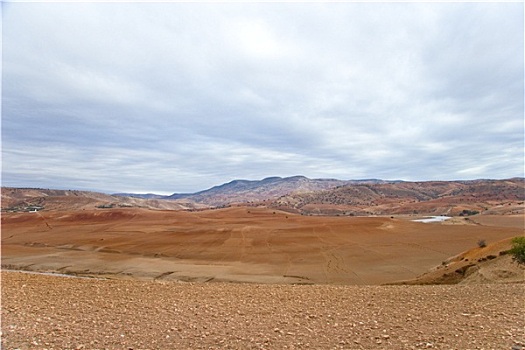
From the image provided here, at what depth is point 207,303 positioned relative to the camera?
9.98 meters

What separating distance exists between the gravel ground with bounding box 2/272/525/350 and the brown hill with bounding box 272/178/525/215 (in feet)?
243

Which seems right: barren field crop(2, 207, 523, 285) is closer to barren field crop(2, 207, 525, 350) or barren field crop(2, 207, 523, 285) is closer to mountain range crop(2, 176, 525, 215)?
barren field crop(2, 207, 525, 350)

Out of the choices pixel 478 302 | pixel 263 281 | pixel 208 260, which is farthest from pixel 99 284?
pixel 208 260

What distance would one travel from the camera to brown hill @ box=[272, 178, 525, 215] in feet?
309

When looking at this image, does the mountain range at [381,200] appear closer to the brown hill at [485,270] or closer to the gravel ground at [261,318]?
the brown hill at [485,270]

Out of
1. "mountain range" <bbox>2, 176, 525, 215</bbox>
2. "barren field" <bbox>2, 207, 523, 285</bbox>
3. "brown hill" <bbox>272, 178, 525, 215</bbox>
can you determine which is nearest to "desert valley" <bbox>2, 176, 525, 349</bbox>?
"barren field" <bbox>2, 207, 523, 285</bbox>

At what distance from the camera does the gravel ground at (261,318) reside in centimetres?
668

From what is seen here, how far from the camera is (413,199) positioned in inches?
5433

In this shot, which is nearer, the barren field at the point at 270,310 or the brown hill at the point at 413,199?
the barren field at the point at 270,310

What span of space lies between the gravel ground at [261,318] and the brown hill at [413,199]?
74.2 metres

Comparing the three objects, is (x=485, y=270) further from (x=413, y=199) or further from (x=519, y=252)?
(x=413, y=199)

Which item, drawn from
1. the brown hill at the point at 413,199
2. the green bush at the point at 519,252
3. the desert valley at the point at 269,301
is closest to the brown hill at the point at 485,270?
the desert valley at the point at 269,301

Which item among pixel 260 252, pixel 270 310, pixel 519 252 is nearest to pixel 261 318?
pixel 270 310

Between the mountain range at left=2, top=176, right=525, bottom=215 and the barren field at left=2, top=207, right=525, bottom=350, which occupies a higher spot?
the mountain range at left=2, top=176, right=525, bottom=215
